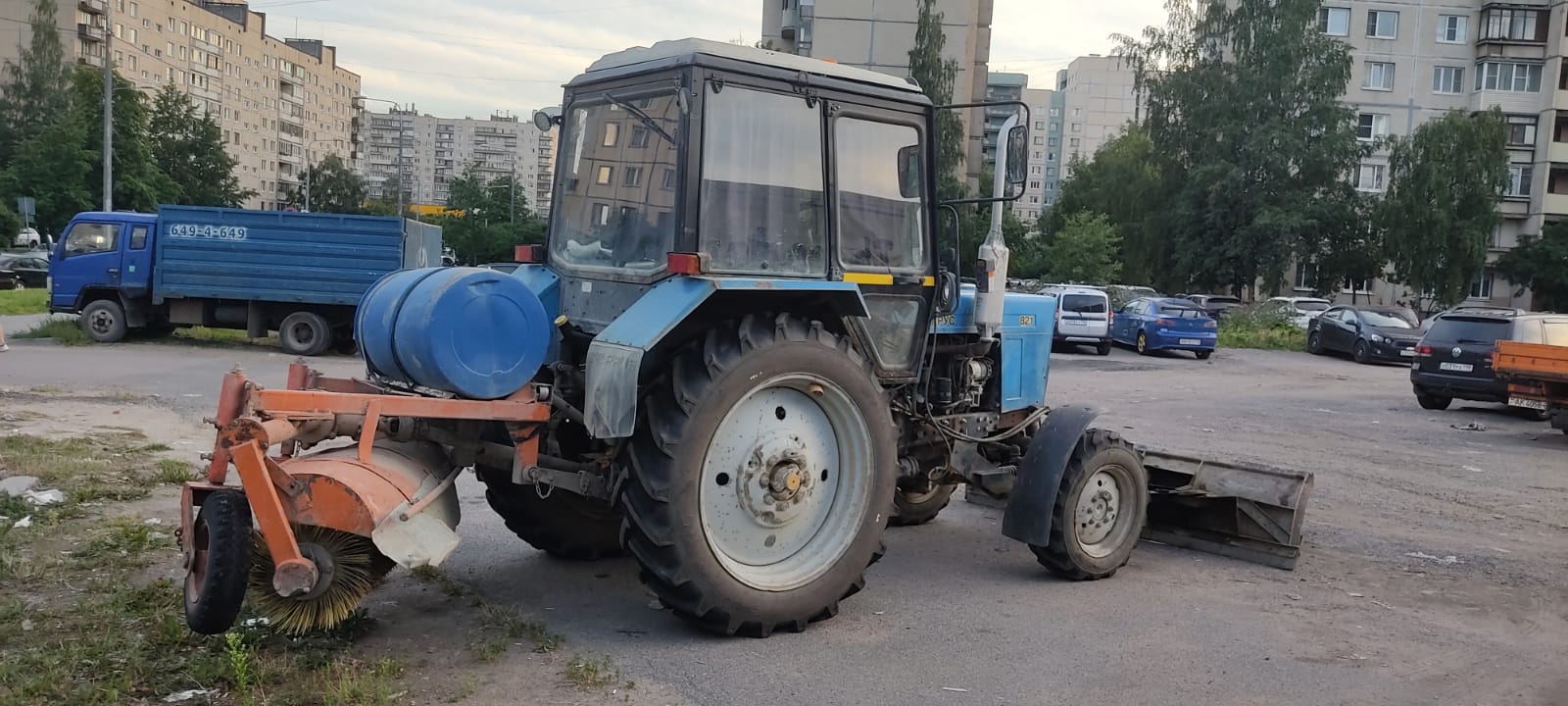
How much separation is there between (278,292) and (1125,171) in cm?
4237

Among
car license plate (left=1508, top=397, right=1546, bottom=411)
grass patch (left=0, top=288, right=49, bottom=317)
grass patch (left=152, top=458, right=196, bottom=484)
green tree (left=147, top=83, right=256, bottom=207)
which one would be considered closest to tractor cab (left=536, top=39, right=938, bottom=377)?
grass patch (left=152, top=458, right=196, bottom=484)

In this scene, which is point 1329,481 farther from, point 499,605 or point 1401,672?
point 499,605

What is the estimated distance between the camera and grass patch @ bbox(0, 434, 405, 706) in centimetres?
420

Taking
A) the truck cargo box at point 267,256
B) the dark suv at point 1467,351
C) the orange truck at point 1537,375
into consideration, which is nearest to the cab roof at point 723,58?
the orange truck at point 1537,375

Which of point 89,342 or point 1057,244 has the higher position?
point 1057,244

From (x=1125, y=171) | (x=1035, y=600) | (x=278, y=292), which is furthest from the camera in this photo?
(x=1125, y=171)

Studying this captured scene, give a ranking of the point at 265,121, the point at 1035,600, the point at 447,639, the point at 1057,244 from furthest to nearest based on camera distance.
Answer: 1. the point at 265,121
2. the point at 1057,244
3. the point at 1035,600
4. the point at 447,639

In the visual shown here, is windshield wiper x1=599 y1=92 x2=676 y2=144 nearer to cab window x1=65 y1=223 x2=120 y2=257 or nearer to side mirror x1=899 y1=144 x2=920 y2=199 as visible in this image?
side mirror x1=899 y1=144 x2=920 y2=199

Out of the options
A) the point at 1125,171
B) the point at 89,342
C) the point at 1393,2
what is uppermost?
the point at 1393,2

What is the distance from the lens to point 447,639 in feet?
16.7

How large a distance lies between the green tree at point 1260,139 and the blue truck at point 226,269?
3330cm

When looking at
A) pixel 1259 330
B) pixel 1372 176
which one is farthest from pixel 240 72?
pixel 1259 330

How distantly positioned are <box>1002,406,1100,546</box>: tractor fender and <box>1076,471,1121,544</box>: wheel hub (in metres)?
0.29

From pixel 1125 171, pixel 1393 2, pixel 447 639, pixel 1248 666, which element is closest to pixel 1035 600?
pixel 1248 666
